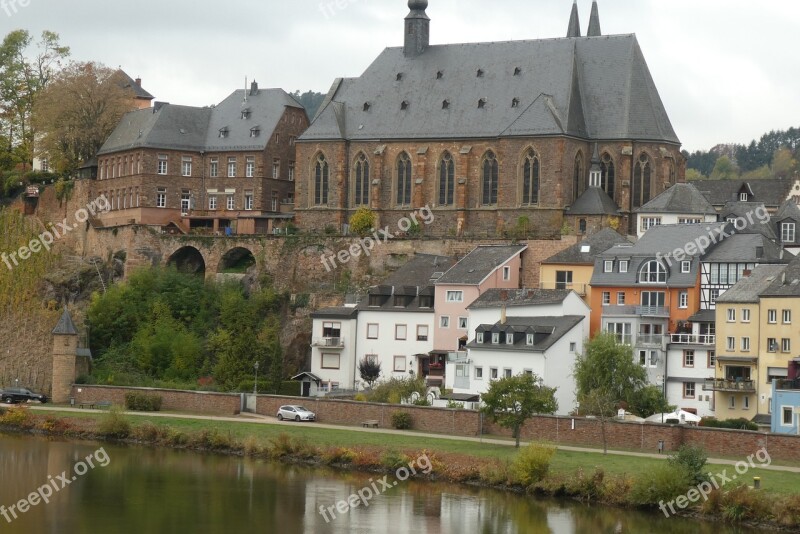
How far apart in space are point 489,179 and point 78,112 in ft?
95.1

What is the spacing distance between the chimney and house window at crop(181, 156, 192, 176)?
14410mm

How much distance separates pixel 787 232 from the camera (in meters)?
83.4

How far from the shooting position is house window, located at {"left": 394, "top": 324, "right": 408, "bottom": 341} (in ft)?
262

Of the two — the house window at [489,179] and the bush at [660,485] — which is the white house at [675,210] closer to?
the house window at [489,179]

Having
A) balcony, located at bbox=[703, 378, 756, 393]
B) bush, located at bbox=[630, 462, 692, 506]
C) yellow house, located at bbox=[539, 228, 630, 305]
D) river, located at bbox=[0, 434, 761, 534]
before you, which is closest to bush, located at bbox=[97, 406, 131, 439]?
river, located at bbox=[0, 434, 761, 534]

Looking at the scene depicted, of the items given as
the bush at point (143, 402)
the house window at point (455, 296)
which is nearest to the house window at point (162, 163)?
the bush at point (143, 402)

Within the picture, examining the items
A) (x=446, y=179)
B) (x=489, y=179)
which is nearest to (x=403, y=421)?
(x=489, y=179)

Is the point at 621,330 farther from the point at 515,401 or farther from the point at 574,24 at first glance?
the point at 574,24

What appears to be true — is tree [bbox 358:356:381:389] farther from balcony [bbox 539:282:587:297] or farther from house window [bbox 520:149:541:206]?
house window [bbox 520:149:541:206]

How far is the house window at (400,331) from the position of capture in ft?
262

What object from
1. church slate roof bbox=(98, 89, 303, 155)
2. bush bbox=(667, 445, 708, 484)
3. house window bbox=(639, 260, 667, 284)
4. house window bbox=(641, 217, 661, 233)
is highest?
church slate roof bbox=(98, 89, 303, 155)

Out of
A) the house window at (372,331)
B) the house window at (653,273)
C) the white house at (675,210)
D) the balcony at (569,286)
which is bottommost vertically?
the house window at (372,331)

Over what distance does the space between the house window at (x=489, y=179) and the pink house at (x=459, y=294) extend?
11242mm

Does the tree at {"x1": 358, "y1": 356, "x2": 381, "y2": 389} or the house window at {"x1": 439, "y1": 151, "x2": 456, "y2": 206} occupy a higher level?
the house window at {"x1": 439, "y1": 151, "x2": 456, "y2": 206}
